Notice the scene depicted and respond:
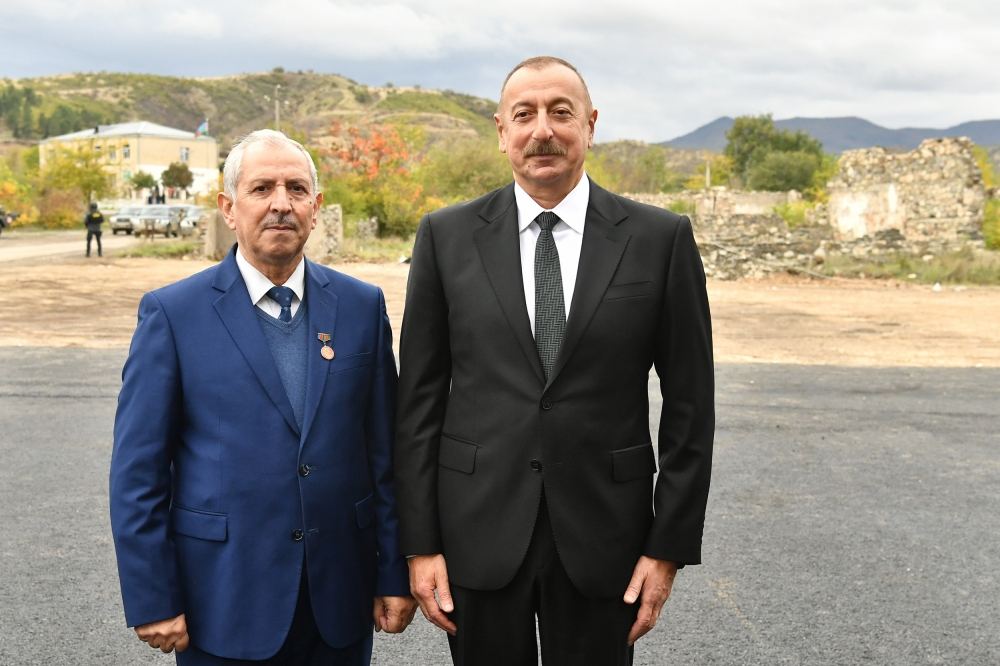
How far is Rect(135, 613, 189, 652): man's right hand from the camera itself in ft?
8.05

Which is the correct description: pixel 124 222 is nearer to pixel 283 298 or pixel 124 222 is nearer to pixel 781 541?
pixel 781 541

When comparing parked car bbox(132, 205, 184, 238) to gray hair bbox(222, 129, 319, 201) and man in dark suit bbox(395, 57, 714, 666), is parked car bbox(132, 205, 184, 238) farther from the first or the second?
man in dark suit bbox(395, 57, 714, 666)

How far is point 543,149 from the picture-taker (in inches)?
97.0

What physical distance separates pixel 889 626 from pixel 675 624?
2.98ft

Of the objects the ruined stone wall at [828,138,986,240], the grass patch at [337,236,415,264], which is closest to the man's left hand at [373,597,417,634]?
A: the grass patch at [337,236,415,264]

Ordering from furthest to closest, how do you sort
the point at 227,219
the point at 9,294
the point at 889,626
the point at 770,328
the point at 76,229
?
1. the point at 76,229
2. the point at 9,294
3. the point at 770,328
4. the point at 889,626
5. the point at 227,219

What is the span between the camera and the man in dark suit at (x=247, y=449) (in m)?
2.46

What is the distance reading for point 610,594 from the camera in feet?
8.29

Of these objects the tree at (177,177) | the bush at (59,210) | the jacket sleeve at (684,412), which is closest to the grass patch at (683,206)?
the bush at (59,210)

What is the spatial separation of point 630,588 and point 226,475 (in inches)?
39.6

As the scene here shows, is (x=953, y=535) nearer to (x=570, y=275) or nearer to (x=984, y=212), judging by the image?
(x=570, y=275)

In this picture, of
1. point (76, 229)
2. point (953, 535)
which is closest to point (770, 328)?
point (953, 535)

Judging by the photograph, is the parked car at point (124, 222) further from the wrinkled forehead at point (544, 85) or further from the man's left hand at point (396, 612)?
the wrinkled forehead at point (544, 85)

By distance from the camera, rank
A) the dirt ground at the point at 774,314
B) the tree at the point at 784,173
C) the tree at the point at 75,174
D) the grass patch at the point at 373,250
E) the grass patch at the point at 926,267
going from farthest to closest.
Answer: the tree at the point at 784,173 → the tree at the point at 75,174 → the grass patch at the point at 373,250 → the grass patch at the point at 926,267 → the dirt ground at the point at 774,314
